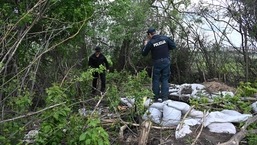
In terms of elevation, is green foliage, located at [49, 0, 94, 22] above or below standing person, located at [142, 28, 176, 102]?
above

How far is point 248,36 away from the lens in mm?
12039

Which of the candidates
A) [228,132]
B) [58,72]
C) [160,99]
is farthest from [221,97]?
[58,72]

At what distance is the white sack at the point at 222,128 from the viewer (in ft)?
20.4

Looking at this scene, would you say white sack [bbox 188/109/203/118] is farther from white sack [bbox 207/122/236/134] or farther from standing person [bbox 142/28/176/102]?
standing person [bbox 142/28/176/102]

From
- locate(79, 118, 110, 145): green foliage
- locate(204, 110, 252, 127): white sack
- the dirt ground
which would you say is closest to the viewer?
locate(79, 118, 110, 145): green foliage

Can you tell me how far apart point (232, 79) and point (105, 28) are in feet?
14.6

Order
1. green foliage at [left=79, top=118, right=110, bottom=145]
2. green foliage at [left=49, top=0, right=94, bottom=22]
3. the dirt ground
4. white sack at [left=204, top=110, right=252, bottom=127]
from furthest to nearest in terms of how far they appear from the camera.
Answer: green foliage at [left=49, top=0, right=94, bottom=22] → white sack at [left=204, top=110, right=252, bottom=127] → the dirt ground → green foliage at [left=79, top=118, right=110, bottom=145]

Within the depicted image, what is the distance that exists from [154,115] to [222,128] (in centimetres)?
116

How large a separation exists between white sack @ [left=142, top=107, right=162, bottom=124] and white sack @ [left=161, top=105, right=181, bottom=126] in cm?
10

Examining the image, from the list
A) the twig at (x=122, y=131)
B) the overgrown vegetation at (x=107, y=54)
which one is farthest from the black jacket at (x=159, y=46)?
the twig at (x=122, y=131)

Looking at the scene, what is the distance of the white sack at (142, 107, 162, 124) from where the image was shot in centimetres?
626

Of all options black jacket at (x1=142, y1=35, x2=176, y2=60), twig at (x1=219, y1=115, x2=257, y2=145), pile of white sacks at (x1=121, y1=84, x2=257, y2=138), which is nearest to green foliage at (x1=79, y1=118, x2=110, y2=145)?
pile of white sacks at (x1=121, y1=84, x2=257, y2=138)

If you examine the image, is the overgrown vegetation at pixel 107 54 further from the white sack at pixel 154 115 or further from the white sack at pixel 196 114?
the white sack at pixel 196 114

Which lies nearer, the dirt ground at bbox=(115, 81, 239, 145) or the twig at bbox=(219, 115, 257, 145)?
the twig at bbox=(219, 115, 257, 145)
